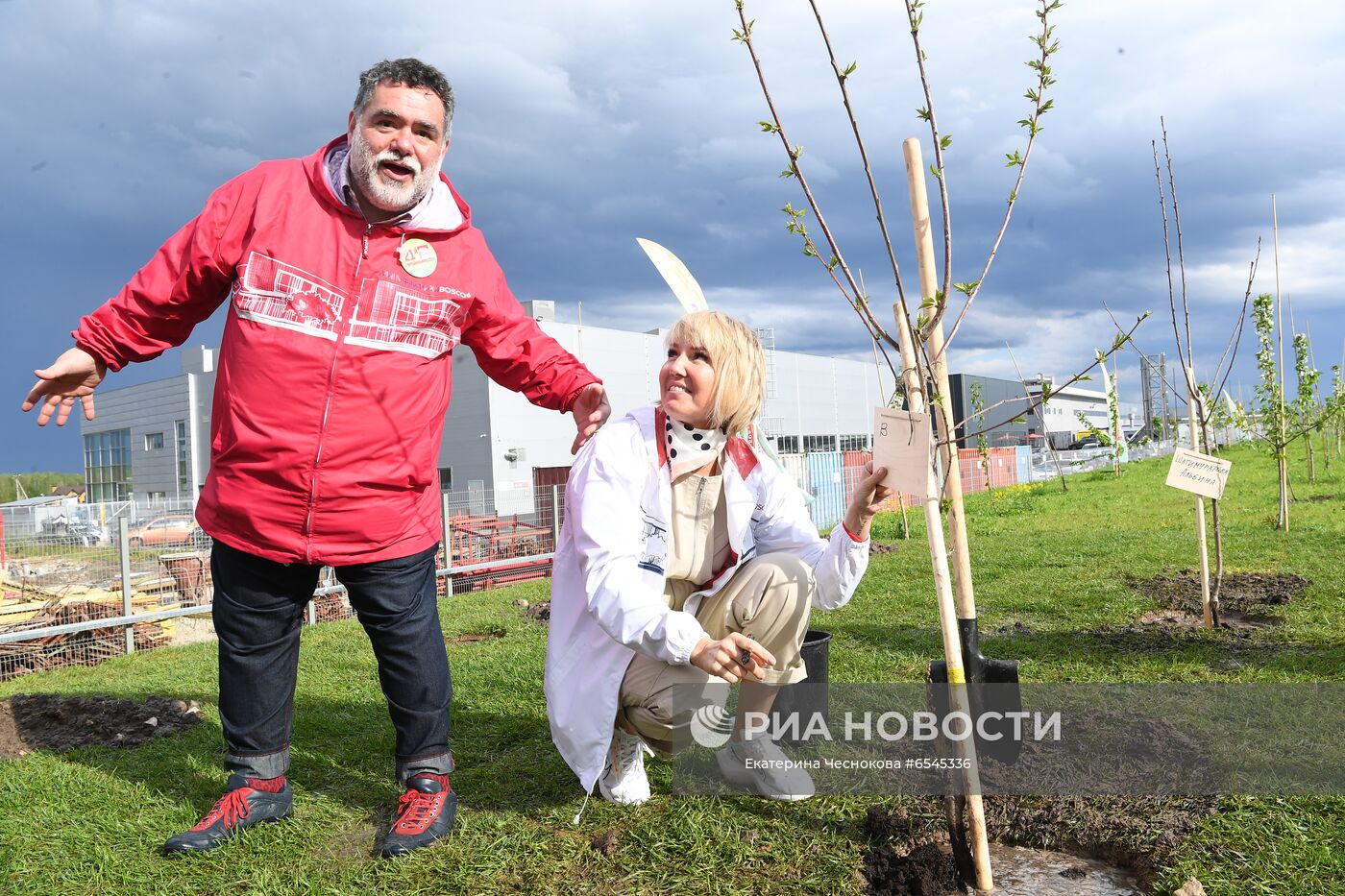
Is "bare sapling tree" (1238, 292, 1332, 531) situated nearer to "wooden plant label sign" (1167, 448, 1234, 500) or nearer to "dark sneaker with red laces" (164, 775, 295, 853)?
"wooden plant label sign" (1167, 448, 1234, 500)

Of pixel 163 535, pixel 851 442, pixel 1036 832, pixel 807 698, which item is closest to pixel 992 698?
pixel 1036 832

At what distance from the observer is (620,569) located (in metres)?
2.10

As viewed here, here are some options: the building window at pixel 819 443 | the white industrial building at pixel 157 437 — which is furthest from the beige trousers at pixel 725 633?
the building window at pixel 819 443

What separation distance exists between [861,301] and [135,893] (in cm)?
251

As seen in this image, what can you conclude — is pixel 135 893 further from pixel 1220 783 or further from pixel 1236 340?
pixel 1236 340

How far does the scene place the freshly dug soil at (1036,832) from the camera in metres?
2.00

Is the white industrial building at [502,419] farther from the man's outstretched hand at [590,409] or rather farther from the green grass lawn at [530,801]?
the man's outstretched hand at [590,409]

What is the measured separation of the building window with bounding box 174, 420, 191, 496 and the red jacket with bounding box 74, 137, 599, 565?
3826 cm

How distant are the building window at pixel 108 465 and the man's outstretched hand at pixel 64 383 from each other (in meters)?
43.5

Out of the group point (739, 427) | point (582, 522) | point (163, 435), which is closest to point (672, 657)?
point (582, 522)

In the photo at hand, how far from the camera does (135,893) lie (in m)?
2.15

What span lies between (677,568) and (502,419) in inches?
949

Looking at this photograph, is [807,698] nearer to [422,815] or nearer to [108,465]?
[422,815]

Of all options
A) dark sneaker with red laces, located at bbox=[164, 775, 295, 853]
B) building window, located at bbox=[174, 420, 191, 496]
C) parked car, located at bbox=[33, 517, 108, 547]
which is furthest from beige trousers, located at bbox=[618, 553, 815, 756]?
building window, located at bbox=[174, 420, 191, 496]
